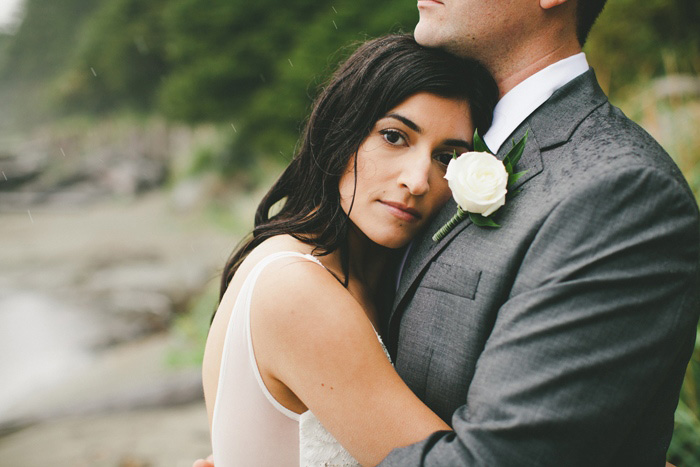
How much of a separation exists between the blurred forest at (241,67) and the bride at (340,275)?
1.67ft

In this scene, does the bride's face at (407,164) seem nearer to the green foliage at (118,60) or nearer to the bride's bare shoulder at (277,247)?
the bride's bare shoulder at (277,247)

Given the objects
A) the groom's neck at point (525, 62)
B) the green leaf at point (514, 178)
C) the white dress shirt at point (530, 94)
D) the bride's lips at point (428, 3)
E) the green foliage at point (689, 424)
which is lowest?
the green foliage at point (689, 424)

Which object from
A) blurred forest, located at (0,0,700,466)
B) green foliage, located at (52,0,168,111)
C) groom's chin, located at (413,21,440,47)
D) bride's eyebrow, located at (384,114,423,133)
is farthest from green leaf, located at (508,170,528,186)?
green foliage, located at (52,0,168,111)

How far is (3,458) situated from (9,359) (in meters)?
6.02

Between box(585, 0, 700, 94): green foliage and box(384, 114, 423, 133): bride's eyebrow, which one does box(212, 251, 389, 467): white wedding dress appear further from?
box(585, 0, 700, 94): green foliage

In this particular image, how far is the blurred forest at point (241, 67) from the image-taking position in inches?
202

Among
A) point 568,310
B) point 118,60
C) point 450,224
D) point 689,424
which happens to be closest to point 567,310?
point 568,310

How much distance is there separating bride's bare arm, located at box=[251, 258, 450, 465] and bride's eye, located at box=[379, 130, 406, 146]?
1.82 feet

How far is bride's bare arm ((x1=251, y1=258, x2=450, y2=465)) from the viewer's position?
1429mm

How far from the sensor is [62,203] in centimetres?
2198

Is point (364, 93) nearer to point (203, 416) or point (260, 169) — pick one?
point (203, 416)

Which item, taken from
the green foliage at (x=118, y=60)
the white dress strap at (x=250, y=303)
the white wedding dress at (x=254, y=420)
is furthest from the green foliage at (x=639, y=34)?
the green foliage at (x=118, y=60)

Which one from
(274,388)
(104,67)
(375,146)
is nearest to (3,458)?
(274,388)

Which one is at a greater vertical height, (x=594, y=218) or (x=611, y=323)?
(x=594, y=218)
